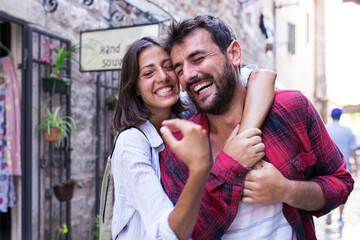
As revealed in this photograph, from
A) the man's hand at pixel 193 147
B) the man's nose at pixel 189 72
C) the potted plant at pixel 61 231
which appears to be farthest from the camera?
the potted plant at pixel 61 231

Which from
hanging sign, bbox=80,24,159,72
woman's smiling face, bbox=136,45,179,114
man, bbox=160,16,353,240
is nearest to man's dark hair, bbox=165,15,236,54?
man, bbox=160,16,353,240

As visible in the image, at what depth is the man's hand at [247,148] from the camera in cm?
140

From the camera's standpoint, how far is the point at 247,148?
55.3 inches

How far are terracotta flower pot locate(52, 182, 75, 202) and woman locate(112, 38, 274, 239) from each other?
6.70ft

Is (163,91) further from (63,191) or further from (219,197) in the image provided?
(63,191)

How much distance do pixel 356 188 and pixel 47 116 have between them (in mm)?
8864

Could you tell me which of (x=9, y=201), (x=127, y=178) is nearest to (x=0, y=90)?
(x=9, y=201)

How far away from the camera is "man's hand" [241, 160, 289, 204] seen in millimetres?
1368

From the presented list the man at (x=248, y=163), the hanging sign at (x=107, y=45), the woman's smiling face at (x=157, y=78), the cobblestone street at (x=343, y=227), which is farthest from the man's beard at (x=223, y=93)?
the cobblestone street at (x=343, y=227)

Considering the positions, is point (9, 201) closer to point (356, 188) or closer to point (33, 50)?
→ point (33, 50)

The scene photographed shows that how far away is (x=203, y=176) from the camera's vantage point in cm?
116

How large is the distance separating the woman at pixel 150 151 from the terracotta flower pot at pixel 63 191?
2042mm

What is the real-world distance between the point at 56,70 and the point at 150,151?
8.12 feet

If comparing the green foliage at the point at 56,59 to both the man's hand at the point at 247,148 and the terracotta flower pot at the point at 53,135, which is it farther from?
→ the man's hand at the point at 247,148
